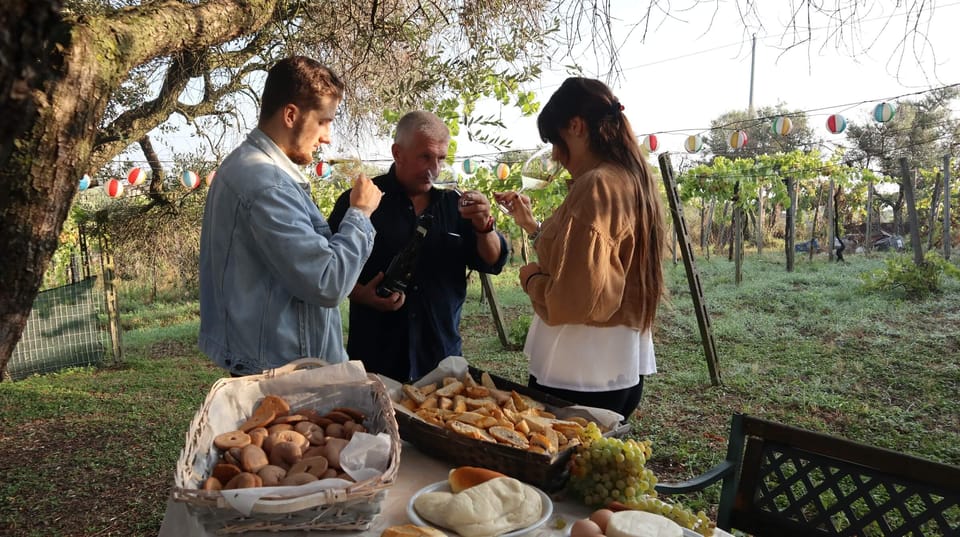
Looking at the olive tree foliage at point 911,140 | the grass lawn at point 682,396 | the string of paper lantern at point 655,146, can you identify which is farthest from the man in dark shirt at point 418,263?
the olive tree foliage at point 911,140

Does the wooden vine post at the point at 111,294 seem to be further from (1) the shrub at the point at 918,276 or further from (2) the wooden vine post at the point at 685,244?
(1) the shrub at the point at 918,276

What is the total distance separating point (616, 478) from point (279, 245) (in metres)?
0.92

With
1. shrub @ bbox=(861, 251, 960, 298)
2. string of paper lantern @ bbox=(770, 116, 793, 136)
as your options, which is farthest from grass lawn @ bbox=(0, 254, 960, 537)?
string of paper lantern @ bbox=(770, 116, 793, 136)

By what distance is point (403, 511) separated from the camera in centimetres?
119

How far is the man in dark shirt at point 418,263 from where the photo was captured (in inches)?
94.8

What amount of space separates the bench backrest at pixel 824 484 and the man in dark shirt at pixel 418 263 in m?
1.14

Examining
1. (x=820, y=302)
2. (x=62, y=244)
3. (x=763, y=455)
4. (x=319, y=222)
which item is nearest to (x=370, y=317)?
(x=319, y=222)

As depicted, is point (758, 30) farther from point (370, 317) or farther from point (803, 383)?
point (803, 383)

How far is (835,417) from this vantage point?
4574mm

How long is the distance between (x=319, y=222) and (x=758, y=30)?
1324 millimetres

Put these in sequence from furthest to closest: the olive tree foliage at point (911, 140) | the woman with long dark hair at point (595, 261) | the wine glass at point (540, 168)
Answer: the olive tree foliage at point (911, 140) < the wine glass at point (540, 168) < the woman with long dark hair at point (595, 261)

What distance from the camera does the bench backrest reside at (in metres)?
1.39

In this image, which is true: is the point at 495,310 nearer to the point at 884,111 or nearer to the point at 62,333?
the point at 884,111

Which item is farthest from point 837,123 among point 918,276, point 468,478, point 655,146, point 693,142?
point 468,478
